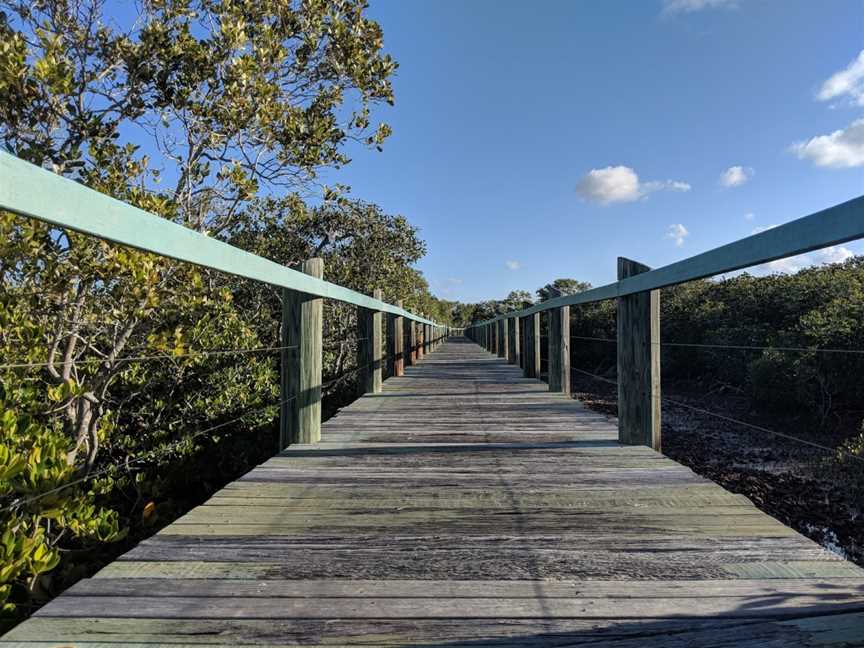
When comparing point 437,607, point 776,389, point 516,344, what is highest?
point 516,344

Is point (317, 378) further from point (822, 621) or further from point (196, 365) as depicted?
point (196, 365)

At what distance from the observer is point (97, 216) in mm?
1092

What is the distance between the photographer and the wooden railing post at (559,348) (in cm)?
502

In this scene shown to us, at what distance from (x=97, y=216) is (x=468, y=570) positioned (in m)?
1.21

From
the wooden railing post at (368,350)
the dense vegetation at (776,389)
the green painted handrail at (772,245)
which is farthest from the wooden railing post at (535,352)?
the green painted handrail at (772,245)

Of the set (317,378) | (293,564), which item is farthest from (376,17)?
(293,564)

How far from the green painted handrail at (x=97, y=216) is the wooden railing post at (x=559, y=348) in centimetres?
371

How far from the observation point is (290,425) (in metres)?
2.75

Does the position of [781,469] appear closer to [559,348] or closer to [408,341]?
[559,348]

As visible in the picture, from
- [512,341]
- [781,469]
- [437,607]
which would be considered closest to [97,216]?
[437,607]

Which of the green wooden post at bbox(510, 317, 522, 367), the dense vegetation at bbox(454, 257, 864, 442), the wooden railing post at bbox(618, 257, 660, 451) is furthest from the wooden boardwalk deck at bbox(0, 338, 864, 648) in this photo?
the green wooden post at bbox(510, 317, 522, 367)

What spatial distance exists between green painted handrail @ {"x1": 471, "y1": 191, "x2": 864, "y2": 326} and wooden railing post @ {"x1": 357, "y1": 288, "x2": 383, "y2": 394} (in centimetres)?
304

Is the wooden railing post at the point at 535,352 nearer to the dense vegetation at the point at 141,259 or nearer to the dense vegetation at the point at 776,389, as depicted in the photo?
the dense vegetation at the point at 776,389

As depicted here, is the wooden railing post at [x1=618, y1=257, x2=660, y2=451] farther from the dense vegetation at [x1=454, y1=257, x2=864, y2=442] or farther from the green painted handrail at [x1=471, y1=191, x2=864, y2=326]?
the dense vegetation at [x1=454, y1=257, x2=864, y2=442]
